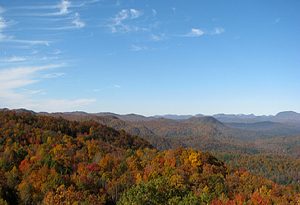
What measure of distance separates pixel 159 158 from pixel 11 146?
4469 cm

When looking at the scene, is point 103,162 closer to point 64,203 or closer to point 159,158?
point 159,158

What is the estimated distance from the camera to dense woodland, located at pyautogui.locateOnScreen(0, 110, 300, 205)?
67125mm

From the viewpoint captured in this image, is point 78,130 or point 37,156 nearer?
point 37,156

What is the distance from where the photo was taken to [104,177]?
328 ft

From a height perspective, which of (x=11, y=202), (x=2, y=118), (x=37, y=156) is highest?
(x=2, y=118)

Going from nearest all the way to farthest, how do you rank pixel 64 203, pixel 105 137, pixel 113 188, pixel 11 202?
pixel 64 203 < pixel 11 202 < pixel 113 188 < pixel 105 137

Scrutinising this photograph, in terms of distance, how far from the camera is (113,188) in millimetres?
92000

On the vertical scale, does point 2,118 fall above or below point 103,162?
above

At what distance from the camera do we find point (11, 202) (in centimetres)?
8288

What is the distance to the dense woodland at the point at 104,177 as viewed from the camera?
220 feet

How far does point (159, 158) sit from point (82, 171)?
33.3 metres

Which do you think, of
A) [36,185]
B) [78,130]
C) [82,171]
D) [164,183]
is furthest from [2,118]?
[164,183]

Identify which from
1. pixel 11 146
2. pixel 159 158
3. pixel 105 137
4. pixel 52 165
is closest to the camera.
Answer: pixel 52 165

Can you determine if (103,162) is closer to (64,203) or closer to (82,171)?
(82,171)
